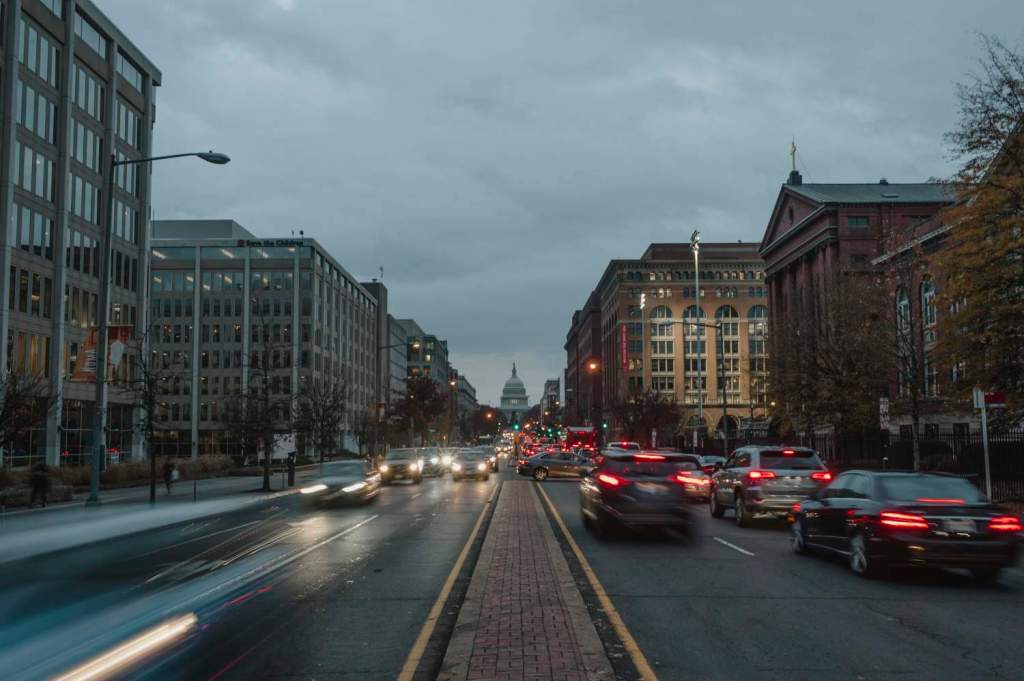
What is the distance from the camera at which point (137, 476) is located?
38.9m

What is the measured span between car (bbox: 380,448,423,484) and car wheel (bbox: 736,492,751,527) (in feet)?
78.8

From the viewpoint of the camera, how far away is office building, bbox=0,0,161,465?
4381cm

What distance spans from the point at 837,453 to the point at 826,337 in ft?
31.4

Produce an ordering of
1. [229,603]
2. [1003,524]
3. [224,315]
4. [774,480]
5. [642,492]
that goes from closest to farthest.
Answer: [229,603], [1003,524], [642,492], [774,480], [224,315]

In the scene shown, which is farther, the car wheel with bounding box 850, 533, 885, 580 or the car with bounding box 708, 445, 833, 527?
the car with bounding box 708, 445, 833, 527

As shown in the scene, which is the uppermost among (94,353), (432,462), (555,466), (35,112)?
(35,112)

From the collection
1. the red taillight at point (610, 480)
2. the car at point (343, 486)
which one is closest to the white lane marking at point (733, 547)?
the red taillight at point (610, 480)

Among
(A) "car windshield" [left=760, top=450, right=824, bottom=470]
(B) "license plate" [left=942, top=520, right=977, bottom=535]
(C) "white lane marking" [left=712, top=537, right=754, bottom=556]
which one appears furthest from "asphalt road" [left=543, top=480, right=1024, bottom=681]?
(A) "car windshield" [left=760, top=450, right=824, bottom=470]

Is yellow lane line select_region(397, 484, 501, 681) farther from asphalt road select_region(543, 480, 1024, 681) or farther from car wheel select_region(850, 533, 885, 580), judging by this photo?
car wheel select_region(850, 533, 885, 580)

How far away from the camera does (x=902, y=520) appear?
11797 millimetres

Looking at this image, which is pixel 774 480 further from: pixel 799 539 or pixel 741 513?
pixel 799 539

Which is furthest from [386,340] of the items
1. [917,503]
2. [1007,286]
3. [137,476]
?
[917,503]

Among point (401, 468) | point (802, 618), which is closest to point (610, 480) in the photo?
point (802, 618)

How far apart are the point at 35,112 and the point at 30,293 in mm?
9356
